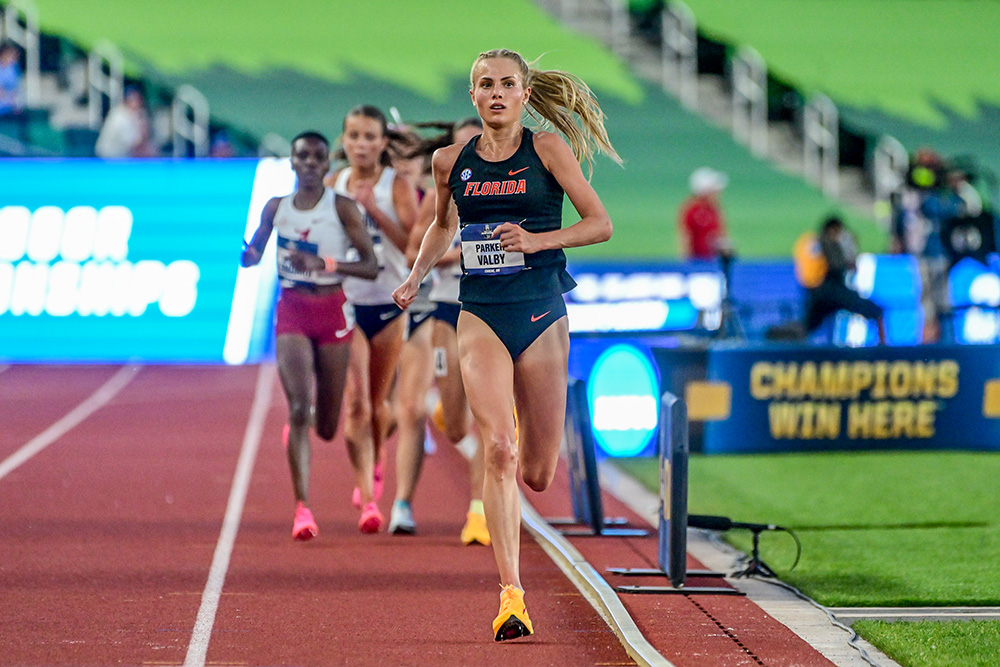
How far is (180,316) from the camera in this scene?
56.1 feet

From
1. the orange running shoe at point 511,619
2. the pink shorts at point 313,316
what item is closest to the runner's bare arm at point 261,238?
the pink shorts at point 313,316

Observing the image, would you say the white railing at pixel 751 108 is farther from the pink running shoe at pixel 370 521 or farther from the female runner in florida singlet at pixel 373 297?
the pink running shoe at pixel 370 521

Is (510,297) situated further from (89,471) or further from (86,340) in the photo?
(86,340)

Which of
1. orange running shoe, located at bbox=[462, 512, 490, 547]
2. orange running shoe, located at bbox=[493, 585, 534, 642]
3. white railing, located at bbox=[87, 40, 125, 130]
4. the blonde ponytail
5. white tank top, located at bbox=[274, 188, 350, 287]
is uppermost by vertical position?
white railing, located at bbox=[87, 40, 125, 130]

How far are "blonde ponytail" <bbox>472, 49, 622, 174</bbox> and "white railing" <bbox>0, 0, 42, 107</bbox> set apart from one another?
17.4 meters

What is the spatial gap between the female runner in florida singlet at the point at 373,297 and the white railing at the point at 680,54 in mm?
18987

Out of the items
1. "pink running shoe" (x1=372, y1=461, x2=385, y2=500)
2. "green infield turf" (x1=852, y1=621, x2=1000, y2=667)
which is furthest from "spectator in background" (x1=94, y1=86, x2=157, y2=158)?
"green infield turf" (x1=852, y1=621, x2=1000, y2=667)

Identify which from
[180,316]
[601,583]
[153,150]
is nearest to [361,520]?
[601,583]

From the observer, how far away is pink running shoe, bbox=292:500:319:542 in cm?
710

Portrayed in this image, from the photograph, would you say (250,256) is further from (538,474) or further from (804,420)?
(804,420)

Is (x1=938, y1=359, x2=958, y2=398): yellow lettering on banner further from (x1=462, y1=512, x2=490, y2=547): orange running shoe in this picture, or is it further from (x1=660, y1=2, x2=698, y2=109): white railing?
(x1=660, y1=2, x2=698, y2=109): white railing

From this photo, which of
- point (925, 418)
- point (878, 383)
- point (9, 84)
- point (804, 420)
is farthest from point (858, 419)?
point (9, 84)

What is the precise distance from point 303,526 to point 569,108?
270 centimetres

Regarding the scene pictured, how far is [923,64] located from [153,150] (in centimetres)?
1455
